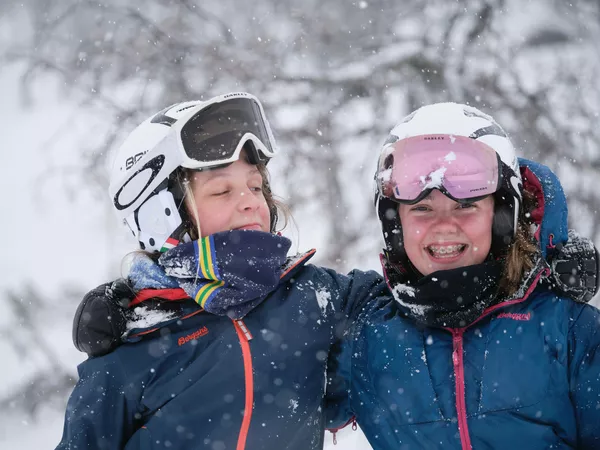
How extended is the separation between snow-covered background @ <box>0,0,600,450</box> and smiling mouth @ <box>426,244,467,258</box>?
3119 millimetres

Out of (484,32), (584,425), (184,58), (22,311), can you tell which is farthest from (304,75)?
(584,425)

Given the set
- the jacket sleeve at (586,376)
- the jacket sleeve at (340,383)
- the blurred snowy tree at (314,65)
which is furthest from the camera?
the blurred snowy tree at (314,65)

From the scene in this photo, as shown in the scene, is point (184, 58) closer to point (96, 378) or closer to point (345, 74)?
point (345, 74)

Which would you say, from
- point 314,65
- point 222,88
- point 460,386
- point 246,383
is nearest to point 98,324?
point 246,383

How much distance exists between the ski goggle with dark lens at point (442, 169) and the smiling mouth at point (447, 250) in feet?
0.58

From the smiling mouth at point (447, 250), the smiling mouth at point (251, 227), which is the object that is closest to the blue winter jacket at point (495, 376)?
the smiling mouth at point (447, 250)

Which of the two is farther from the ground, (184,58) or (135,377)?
(184,58)

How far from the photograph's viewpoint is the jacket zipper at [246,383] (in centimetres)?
215

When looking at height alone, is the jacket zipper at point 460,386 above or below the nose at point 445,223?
below

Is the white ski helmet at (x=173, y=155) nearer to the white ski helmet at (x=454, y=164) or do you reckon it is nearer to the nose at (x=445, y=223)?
the white ski helmet at (x=454, y=164)

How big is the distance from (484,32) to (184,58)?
2.76 metres

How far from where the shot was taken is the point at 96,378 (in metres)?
2.14

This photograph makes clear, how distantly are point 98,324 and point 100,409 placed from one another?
0.30 m

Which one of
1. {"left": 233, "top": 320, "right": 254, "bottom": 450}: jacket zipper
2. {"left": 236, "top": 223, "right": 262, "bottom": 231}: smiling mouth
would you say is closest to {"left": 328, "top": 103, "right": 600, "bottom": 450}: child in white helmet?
{"left": 233, "top": 320, "right": 254, "bottom": 450}: jacket zipper
